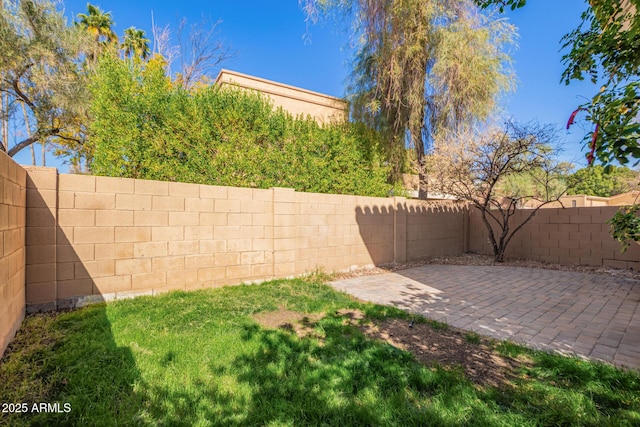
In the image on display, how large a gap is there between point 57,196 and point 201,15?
11.7 m

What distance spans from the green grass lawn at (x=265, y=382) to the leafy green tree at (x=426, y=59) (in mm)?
7620

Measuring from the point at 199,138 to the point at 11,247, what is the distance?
3271 mm

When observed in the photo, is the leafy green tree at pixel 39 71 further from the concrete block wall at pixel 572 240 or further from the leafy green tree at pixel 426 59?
the concrete block wall at pixel 572 240

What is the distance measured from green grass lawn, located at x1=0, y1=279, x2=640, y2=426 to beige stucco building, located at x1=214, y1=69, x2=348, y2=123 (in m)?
7.85

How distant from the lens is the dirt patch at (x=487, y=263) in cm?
704

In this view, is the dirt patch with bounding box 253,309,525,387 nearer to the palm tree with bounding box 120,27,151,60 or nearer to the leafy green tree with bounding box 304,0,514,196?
the leafy green tree with bounding box 304,0,514,196

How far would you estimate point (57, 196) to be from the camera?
3734mm

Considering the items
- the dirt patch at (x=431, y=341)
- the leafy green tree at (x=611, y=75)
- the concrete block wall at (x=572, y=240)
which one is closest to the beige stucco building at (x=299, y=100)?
the leafy green tree at (x=611, y=75)

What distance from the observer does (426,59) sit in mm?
8609

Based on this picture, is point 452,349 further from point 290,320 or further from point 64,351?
point 64,351

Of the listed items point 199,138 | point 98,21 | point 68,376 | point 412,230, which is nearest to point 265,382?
point 68,376

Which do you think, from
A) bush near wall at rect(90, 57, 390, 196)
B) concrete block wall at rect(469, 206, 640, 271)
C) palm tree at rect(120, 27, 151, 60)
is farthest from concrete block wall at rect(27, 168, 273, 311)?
palm tree at rect(120, 27, 151, 60)

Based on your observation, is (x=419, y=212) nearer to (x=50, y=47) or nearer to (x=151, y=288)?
(x=151, y=288)

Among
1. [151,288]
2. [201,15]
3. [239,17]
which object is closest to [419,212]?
[151,288]
